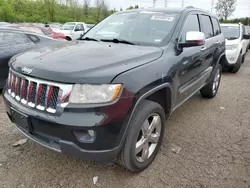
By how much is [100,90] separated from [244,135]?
2.53 meters

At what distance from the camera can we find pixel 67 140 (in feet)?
6.48

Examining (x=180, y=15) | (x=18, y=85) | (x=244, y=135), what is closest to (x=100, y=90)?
(x=18, y=85)

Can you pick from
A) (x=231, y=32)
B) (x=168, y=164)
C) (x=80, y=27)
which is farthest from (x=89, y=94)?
(x=80, y=27)

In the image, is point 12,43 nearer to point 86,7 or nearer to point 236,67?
point 236,67

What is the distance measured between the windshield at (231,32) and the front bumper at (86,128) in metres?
7.34

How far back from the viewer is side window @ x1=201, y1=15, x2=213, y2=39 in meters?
3.99

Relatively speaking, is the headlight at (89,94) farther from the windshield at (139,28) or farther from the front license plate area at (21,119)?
the windshield at (139,28)

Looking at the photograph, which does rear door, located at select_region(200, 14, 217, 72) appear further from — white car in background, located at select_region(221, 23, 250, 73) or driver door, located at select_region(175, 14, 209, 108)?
white car in background, located at select_region(221, 23, 250, 73)

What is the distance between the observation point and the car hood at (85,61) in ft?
6.32

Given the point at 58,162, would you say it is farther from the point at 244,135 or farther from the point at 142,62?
the point at 244,135

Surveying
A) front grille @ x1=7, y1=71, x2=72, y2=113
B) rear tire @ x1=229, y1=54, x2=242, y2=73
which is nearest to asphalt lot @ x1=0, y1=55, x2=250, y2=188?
front grille @ x1=7, y1=71, x2=72, y2=113

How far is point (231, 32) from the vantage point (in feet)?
27.3

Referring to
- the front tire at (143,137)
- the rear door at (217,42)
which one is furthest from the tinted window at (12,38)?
the rear door at (217,42)

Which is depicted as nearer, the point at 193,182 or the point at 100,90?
the point at 100,90
